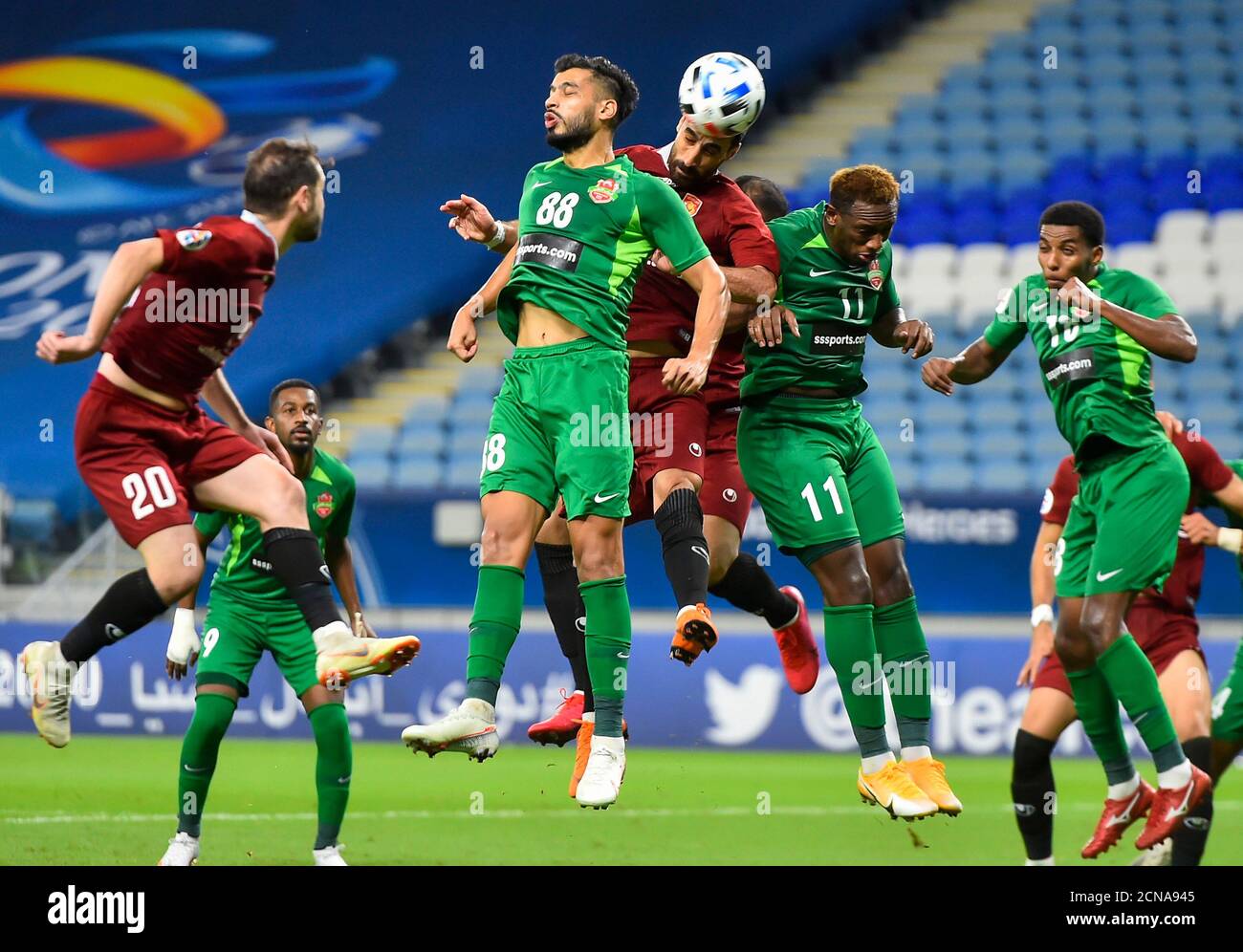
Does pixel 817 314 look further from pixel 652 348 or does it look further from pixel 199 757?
pixel 199 757

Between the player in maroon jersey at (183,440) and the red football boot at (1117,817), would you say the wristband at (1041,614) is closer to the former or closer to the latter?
the red football boot at (1117,817)

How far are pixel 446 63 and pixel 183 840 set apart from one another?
11.6 metres

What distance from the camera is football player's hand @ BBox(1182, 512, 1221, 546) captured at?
8.41 metres

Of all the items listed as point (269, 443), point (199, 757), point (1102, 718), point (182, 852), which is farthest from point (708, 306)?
point (182, 852)

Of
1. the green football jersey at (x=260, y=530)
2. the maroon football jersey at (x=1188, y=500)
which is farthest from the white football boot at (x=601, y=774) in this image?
the maroon football jersey at (x=1188, y=500)

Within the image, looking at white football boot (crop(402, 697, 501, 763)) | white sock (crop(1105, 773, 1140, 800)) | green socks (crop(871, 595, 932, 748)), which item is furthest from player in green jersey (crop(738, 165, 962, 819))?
white football boot (crop(402, 697, 501, 763))

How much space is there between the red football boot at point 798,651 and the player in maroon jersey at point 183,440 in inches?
102

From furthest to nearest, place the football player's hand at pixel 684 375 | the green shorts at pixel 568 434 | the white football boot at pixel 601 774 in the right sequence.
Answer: the green shorts at pixel 568 434, the football player's hand at pixel 684 375, the white football boot at pixel 601 774

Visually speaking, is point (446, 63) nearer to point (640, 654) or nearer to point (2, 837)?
point (640, 654)

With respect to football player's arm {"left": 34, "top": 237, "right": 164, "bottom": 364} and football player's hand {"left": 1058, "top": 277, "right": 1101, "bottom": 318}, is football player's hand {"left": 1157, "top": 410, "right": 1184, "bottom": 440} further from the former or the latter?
football player's arm {"left": 34, "top": 237, "right": 164, "bottom": 364}

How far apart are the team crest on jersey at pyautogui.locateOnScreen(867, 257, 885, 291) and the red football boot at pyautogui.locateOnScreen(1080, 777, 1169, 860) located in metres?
2.51

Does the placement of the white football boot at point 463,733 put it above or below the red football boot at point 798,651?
below

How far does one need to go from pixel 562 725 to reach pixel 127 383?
236 centimetres

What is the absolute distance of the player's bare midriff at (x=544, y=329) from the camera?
21.1 feet
